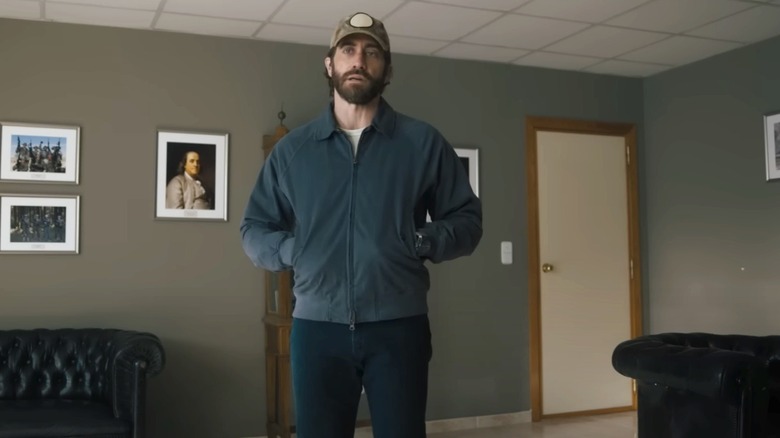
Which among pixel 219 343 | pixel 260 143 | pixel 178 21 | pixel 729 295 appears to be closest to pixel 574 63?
pixel 729 295

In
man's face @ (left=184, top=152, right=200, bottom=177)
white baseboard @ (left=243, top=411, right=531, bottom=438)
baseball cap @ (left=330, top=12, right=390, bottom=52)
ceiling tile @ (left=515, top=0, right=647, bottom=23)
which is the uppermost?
ceiling tile @ (left=515, top=0, right=647, bottom=23)

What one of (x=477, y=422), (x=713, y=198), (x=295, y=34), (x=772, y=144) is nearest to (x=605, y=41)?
(x=772, y=144)

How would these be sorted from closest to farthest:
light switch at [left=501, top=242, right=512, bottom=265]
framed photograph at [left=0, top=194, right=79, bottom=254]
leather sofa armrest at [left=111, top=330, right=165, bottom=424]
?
leather sofa armrest at [left=111, top=330, right=165, bottom=424]
framed photograph at [left=0, top=194, right=79, bottom=254]
light switch at [left=501, top=242, right=512, bottom=265]

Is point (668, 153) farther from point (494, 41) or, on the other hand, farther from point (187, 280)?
point (187, 280)

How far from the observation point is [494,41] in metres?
4.86

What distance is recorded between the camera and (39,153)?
4289 millimetres

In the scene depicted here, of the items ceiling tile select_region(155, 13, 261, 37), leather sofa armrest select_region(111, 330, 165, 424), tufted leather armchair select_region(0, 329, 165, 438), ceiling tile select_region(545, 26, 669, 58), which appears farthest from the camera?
ceiling tile select_region(545, 26, 669, 58)

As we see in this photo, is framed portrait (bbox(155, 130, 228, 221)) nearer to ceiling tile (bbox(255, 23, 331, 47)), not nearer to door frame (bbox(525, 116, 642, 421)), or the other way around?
ceiling tile (bbox(255, 23, 331, 47))

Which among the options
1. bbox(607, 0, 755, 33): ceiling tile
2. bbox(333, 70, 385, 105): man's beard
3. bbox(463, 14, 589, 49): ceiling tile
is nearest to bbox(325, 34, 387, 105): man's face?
bbox(333, 70, 385, 105): man's beard

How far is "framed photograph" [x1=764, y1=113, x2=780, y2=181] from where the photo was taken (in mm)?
4777

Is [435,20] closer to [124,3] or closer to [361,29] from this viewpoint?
[124,3]

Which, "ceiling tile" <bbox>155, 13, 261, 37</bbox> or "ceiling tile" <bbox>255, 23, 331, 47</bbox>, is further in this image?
"ceiling tile" <bbox>255, 23, 331, 47</bbox>

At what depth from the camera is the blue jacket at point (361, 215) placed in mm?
1650

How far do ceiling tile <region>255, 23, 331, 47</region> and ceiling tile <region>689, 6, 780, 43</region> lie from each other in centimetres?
223
